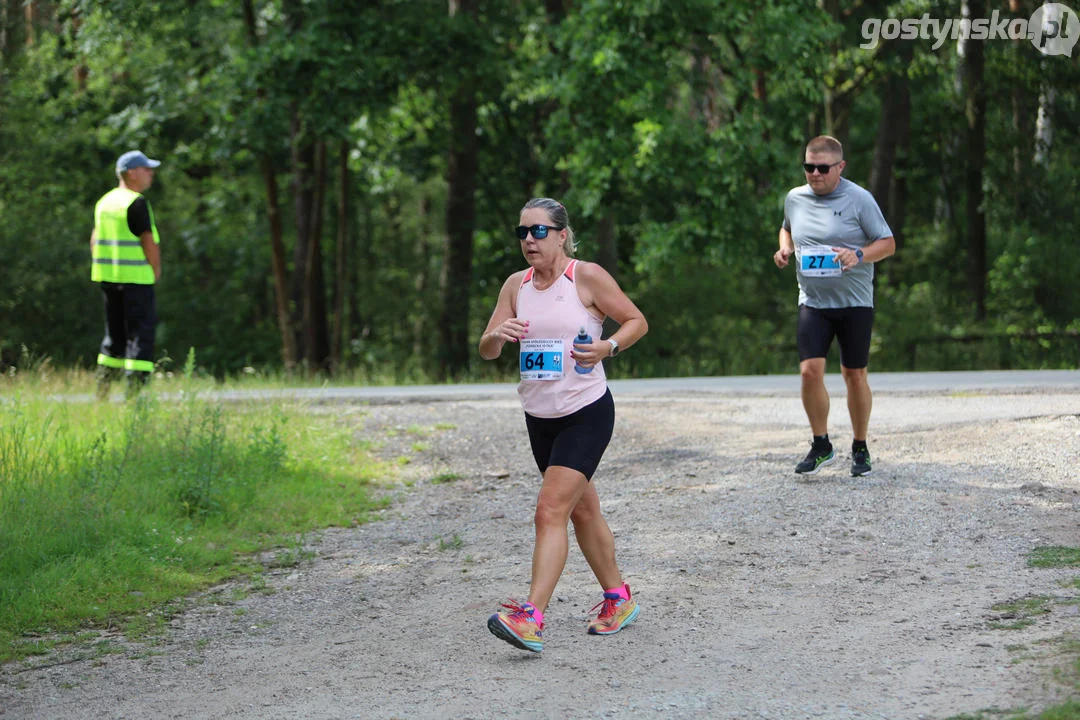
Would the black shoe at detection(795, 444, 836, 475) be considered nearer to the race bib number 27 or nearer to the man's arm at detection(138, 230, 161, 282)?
the race bib number 27

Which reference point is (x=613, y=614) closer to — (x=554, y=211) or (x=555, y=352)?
(x=555, y=352)

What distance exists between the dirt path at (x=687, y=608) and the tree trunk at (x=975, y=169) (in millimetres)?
17862

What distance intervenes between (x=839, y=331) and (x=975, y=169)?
20.4 m

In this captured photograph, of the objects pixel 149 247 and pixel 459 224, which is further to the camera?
pixel 459 224

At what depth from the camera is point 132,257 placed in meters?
12.3

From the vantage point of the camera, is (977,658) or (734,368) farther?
(734,368)

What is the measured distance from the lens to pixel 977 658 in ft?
17.4

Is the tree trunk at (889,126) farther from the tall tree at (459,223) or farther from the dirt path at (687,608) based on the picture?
the dirt path at (687,608)

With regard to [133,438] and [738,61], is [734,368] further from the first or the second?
[133,438]

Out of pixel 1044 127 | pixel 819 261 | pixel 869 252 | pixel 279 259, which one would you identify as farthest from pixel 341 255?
pixel 869 252

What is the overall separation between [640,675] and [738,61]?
17166 mm

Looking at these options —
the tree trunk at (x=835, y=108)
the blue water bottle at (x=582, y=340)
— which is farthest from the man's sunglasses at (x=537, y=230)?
the tree trunk at (x=835, y=108)

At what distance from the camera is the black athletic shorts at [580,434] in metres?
5.73

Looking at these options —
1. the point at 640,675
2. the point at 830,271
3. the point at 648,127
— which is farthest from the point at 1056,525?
the point at 648,127
